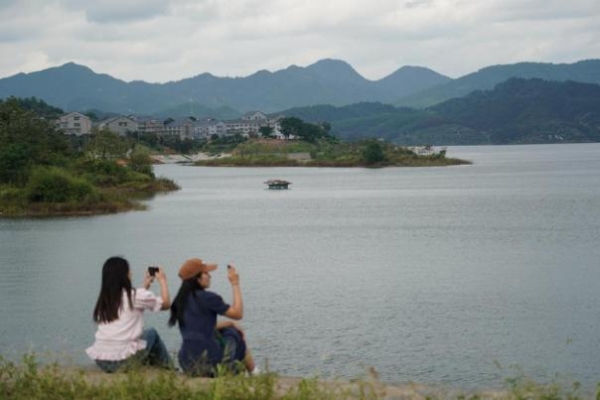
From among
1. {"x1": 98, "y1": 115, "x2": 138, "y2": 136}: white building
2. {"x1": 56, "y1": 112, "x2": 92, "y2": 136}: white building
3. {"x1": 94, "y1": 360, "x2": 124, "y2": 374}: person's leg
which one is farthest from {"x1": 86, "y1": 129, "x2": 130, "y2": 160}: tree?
{"x1": 98, "y1": 115, "x2": 138, "y2": 136}: white building

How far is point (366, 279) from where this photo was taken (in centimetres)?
2561

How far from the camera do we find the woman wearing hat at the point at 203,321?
9375 mm

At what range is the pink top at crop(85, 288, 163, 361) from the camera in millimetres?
9695

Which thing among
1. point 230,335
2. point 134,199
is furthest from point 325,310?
point 134,199

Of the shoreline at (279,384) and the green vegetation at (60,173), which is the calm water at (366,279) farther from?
the green vegetation at (60,173)

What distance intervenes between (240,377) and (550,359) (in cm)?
917

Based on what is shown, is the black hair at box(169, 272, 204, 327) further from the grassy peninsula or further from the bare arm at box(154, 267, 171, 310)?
the grassy peninsula

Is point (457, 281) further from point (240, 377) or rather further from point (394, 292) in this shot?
point (240, 377)

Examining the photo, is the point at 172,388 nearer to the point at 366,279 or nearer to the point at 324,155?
the point at 366,279

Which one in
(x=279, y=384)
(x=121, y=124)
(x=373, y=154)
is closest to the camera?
(x=279, y=384)

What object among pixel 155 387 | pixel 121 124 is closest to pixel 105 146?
pixel 155 387

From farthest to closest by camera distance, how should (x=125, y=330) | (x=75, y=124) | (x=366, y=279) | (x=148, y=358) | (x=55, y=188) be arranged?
(x=75, y=124) → (x=55, y=188) → (x=366, y=279) → (x=148, y=358) → (x=125, y=330)

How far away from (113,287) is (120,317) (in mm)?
376

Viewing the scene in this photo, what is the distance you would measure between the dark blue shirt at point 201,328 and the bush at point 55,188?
132ft
